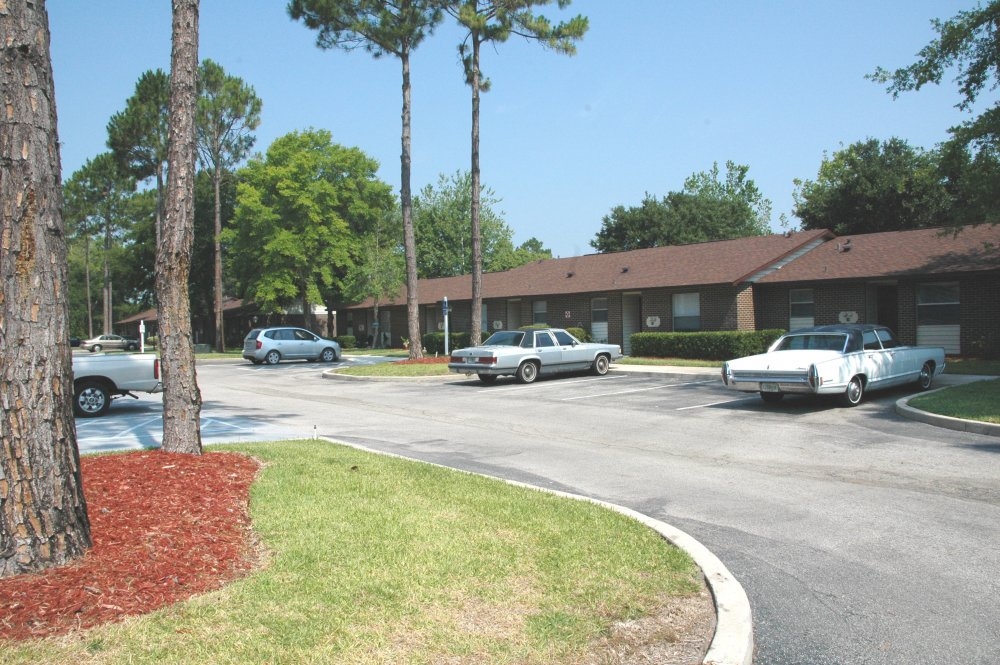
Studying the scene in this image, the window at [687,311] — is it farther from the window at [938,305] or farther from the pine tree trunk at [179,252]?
the pine tree trunk at [179,252]

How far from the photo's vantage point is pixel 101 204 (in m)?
74.8

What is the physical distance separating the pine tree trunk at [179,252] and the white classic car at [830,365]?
394 inches

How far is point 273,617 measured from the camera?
400cm

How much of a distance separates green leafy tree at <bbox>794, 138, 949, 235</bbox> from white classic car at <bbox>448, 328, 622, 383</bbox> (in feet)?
77.0

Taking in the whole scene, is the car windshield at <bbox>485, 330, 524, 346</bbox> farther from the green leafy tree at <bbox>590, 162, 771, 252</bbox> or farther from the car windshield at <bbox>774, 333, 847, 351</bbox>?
the green leafy tree at <bbox>590, 162, 771, 252</bbox>

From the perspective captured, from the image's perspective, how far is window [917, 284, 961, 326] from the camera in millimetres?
23938

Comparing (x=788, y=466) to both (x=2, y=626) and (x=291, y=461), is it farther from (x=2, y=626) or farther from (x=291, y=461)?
(x=2, y=626)

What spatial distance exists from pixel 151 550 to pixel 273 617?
141cm

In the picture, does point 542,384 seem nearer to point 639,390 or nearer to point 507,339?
point 507,339

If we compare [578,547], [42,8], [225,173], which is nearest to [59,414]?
[42,8]

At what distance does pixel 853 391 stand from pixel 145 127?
46.8 metres

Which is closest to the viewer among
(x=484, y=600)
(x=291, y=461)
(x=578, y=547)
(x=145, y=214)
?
(x=484, y=600)

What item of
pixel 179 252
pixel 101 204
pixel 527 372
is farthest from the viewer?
pixel 101 204

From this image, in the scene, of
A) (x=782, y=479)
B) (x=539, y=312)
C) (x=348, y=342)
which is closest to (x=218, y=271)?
(x=348, y=342)
